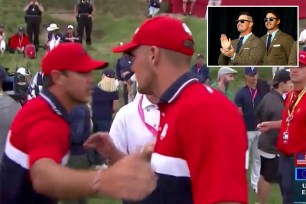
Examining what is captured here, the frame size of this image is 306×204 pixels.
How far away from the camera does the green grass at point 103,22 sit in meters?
24.5

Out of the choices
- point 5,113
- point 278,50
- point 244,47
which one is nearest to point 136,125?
point 5,113

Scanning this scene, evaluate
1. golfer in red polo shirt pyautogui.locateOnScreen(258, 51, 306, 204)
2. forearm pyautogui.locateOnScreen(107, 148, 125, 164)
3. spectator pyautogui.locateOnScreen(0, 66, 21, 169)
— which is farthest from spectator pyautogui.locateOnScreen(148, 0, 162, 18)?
forearm pyautogui.locateOnScreen(107, 148, 125, 164)

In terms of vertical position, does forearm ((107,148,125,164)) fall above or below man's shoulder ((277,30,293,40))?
below

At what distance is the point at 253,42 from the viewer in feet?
33.9

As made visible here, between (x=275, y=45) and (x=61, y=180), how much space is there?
7.29 metres

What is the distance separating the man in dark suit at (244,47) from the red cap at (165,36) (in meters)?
6.24

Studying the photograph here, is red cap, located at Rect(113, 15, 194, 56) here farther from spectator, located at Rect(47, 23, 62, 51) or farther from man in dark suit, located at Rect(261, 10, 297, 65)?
spectator, located at Rect(47, 23, 62, 51)

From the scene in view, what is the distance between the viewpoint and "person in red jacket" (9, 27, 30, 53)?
25.2m

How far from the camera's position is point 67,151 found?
13.0 ft

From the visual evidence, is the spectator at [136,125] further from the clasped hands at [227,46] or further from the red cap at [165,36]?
the clasped hands at [227,46]

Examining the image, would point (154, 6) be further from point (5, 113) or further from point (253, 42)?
point (5, 113)

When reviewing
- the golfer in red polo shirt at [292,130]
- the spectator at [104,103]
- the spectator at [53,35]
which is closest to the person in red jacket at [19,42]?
the spectator at [53,35]

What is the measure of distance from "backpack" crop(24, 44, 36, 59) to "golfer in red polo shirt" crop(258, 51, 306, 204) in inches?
633

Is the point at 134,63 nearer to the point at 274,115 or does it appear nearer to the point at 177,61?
the point at 177,61
